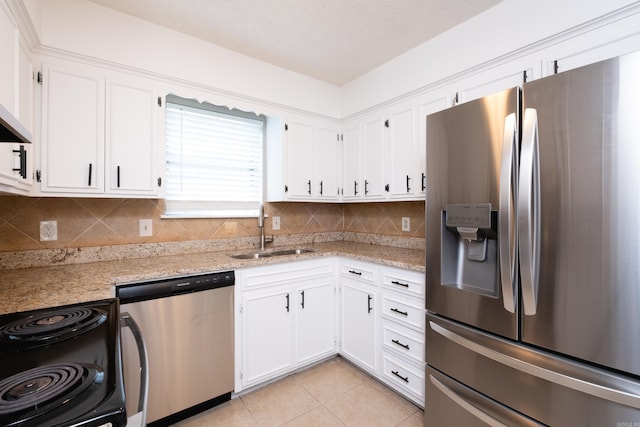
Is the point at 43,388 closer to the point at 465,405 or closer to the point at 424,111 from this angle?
the point at 465,405

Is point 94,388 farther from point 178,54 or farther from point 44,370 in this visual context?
point 178,54

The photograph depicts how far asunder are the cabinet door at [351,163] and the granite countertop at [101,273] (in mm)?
672

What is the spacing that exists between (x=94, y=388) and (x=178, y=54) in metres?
2.16

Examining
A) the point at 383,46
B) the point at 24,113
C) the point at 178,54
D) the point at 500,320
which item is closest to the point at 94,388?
the point at 500,320

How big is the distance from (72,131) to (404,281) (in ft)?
7.43

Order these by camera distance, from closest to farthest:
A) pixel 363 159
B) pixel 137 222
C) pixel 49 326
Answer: pixel 49 326 < pixel 137 222 < pixel 363 159

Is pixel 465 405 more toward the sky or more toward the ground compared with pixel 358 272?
more toward the ground

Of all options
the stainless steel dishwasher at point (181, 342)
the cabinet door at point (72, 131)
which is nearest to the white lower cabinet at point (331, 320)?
the stainless steel dishwasher at point (181, 342)

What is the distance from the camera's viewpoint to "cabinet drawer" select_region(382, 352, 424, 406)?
1832 millimetres

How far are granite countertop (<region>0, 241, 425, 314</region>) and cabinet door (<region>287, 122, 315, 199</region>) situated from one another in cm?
67

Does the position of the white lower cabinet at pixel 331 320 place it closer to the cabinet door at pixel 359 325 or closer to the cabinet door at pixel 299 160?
the cabinet door at pixel 359 325

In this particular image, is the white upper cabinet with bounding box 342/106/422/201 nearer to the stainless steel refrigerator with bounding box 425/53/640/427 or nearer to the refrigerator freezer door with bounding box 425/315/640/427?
the stainless steel refrigerator with bounding box 425/53/640/427

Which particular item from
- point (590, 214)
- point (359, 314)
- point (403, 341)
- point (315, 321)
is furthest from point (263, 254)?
point (590, 214)

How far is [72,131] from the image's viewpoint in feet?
5.61
